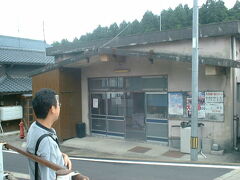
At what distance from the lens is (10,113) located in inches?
643

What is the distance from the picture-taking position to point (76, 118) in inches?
554

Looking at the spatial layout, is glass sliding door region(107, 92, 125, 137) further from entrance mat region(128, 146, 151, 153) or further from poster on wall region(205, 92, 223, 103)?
poster on wall region(205, 92, 223, 103)

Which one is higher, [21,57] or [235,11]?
[235,11]

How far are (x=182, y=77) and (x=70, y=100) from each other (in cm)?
602

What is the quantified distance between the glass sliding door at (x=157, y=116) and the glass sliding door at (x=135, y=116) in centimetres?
30

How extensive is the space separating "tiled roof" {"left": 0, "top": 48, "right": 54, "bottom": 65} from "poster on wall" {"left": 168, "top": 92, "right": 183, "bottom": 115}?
1204 centimetres

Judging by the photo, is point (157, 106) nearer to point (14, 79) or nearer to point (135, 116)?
point (135, 116)

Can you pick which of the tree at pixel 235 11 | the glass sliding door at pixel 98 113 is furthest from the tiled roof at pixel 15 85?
the tree at pixel 235 11

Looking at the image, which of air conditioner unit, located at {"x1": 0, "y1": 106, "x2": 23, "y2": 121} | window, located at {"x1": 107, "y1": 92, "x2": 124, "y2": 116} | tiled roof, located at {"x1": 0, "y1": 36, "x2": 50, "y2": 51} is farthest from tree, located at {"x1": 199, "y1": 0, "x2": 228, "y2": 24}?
air conditioner unit, located at {"x1": 0, "y1": 106, "x2": 23, "y2": 121}

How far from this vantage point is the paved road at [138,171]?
6.72m

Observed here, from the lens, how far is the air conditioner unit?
15859mm

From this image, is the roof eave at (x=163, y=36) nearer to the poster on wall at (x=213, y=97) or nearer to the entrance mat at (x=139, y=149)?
the poster on wall at (x=213, y=97)

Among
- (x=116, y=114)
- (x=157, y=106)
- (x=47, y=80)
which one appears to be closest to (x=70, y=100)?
(x=47, y=80)

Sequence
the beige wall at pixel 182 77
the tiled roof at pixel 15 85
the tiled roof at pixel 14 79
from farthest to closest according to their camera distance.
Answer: the tiled roof at pixel 14 79, the tiled roof at pixel 15 85, the beige wall at pixel 182 77
